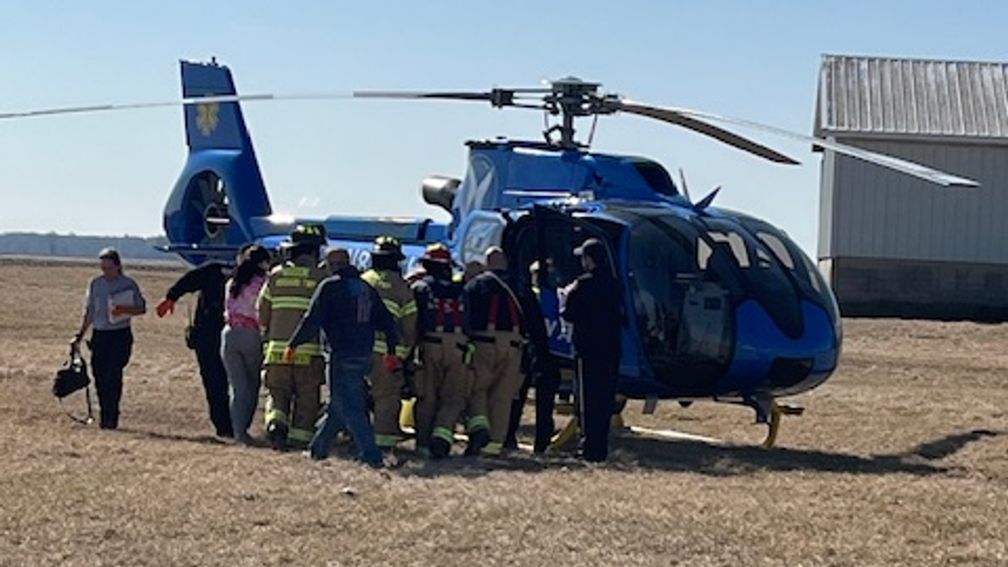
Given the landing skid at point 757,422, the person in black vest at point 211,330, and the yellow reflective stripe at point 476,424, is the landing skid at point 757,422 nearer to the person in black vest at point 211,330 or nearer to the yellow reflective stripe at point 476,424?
the yellow reflective stripe at point 476,424

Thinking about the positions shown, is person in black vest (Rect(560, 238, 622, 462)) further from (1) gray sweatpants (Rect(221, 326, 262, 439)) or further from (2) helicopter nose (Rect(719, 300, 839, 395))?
(1) gray sweatpants (Rect(221, 326, 262, 439))

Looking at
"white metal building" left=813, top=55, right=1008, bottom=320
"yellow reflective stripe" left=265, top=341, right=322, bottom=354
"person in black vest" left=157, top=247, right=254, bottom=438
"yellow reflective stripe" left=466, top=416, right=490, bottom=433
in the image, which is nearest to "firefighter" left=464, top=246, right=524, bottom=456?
"yellow reflective stripe" left=466, top=416, right=490, bottom=433

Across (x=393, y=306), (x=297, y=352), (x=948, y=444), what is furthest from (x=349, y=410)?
(x=948, y=444)

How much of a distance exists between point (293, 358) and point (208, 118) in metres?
8.02

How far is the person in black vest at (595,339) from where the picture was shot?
1254cm

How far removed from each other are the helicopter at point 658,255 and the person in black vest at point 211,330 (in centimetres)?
160

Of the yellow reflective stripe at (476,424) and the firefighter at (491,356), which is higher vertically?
the firefighter at (491,356)

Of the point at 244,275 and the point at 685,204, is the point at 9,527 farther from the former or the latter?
the point at 685,204

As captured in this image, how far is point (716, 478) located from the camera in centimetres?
1167

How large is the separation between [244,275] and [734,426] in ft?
16.9

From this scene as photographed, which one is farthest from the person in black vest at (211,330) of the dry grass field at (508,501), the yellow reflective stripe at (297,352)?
the yellow reflective stripe at (297,352)

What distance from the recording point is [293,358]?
12.8 m

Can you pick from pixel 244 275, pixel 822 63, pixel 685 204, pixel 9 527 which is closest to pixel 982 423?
pixel 685 204

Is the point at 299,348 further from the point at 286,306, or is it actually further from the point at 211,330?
the point at 211,330
